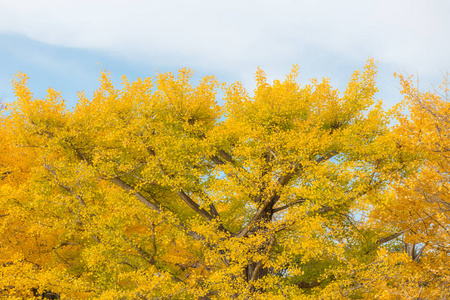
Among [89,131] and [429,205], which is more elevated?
[89,131]

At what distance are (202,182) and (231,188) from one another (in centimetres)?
245

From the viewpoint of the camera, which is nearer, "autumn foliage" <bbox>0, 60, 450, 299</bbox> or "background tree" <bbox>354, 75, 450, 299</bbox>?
"background tree" <bbox>354, 75, 450, 299</bbox>

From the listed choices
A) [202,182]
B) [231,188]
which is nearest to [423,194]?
[231,188]

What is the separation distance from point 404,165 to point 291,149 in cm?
413

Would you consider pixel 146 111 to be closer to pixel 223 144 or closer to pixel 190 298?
pixel 223 144

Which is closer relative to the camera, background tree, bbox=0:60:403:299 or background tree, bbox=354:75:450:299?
background tree, bbox=354:75:450:299

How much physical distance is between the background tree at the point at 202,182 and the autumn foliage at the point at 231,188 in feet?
0.25

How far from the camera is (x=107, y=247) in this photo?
14.5 metres

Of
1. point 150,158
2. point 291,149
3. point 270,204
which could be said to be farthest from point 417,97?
point 150,158

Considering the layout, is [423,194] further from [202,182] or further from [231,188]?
[202,182]

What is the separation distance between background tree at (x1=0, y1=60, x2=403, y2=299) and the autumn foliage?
0.25 feet

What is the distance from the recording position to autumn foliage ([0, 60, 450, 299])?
43.2 ft

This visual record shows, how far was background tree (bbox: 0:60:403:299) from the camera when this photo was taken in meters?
13.6

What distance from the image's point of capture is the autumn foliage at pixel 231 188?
43.2 ft
